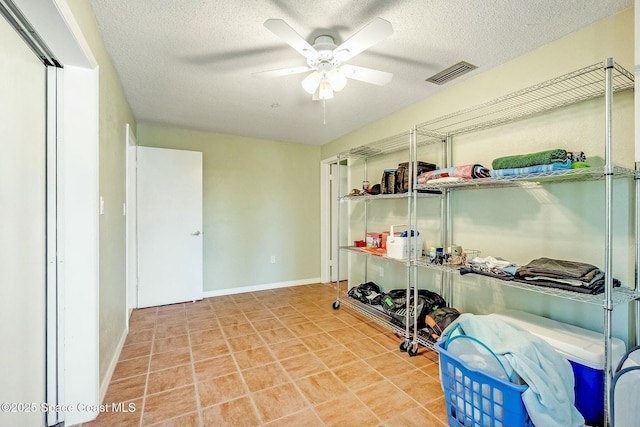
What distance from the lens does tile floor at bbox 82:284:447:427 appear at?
1.67 metres

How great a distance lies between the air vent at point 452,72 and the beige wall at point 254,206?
259cm

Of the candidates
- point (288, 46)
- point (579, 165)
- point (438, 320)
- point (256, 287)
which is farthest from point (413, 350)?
point (256, 287)

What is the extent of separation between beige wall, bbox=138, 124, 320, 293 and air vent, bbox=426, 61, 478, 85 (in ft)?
8.48

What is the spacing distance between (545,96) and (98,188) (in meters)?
2.95

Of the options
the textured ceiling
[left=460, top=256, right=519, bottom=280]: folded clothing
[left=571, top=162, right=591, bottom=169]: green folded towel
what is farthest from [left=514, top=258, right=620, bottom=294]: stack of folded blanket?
the textured ceiling

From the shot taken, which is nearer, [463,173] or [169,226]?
[463,173]

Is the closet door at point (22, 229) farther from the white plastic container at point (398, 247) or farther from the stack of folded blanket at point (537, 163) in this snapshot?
the stack of folded blanket at point (537, 163)

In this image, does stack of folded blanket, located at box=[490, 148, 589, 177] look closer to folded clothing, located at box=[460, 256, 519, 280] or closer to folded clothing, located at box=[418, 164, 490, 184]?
folded clothing, located at box=[418, 164, 490, 184]

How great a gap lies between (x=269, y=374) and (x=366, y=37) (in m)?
2.27

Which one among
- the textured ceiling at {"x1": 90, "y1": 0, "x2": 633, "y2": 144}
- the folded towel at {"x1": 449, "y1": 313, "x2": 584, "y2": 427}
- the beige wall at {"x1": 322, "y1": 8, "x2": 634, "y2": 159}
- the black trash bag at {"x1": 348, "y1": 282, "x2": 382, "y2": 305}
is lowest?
Result: the black trash bag at {"x1": 348, "y1": 282, "x2": 382, "y2": 305}

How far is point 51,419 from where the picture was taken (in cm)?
153

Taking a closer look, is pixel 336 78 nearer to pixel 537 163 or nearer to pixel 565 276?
pixel 537 163

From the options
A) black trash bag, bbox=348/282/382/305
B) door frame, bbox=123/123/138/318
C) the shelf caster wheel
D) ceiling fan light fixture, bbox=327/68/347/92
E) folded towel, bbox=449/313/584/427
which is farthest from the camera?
door frame, bbox=123/123/138/318

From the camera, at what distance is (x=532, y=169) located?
65.5 inches
